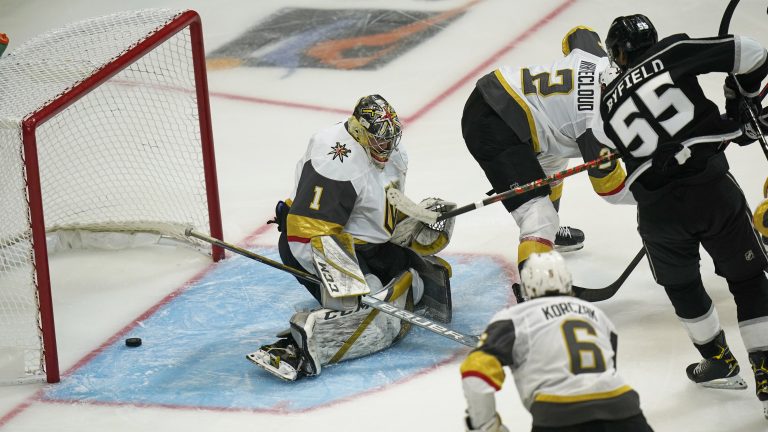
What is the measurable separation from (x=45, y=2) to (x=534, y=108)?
475 cm

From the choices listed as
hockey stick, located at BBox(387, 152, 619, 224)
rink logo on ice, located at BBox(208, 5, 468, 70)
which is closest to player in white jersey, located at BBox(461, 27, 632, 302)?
hockey stick, located at BBox(387, 152, 619, 224)

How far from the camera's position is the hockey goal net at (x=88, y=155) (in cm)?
432

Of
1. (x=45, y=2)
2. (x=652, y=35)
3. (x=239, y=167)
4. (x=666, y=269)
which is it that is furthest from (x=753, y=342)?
(x=45, y=2)

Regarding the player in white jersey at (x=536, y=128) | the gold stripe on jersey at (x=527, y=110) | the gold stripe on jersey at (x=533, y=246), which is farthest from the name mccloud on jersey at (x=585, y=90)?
the gold stripe on jersey at (x=533, y=246)

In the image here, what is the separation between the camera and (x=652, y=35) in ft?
12.5

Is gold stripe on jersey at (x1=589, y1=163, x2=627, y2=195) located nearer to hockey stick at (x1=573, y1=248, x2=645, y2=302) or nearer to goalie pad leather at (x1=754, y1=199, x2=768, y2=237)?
hockey stick at (x1=573, y1=248, x2=645, y2=302)

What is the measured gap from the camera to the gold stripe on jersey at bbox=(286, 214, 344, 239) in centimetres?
426

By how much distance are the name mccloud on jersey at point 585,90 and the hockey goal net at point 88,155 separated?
159 centimetres

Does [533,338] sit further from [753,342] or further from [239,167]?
[239,167]

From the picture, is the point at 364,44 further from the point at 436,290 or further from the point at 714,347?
the point at 714,347

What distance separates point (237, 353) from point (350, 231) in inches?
23.6

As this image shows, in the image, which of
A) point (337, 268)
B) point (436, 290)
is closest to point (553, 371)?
point (337, 268)

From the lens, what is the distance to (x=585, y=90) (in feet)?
14.6

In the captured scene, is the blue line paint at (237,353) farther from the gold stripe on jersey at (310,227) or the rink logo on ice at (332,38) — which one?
the rink logo on ice at (332,38)
